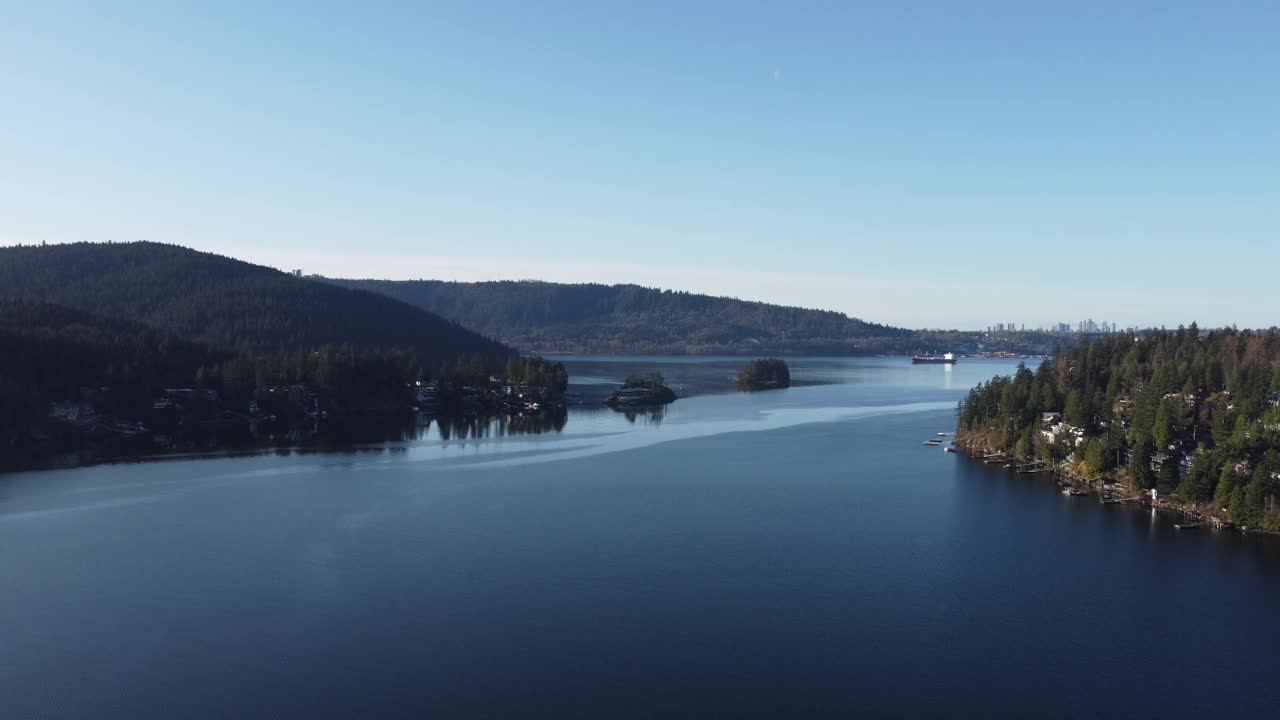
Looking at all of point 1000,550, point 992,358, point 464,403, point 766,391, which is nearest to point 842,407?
point 766,391

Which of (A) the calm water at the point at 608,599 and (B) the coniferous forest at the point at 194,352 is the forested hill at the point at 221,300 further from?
(A) the calm water at the point at 608,599

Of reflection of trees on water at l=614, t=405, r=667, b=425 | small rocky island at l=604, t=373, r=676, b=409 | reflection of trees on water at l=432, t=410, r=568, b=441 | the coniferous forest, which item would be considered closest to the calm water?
the coniferous forest

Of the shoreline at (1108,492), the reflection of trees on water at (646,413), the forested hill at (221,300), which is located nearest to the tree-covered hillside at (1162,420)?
the shoreline at (1108,492)

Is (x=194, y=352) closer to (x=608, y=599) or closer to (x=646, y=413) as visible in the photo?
(x=646, y=413)

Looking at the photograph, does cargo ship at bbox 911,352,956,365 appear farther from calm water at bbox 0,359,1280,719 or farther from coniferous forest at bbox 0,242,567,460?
calm water at bbox 0,359,1280,719

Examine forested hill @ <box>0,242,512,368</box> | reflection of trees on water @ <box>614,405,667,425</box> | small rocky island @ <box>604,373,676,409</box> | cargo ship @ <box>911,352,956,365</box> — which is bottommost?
reflection of trees on water @ <box>614,405,667,425</box>

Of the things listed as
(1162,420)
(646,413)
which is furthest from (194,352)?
(1162,420)

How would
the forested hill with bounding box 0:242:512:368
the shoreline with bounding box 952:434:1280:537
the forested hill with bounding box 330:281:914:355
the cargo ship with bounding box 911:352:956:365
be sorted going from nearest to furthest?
A: 1. the shoreline with bounding box 952:434:1280:537
2. the forested hill with bounding box 0:242:512:368
3. the cargo ship with bounding box 911:352:956:365
4. the forested hill with bounding box 330:281:914:355
